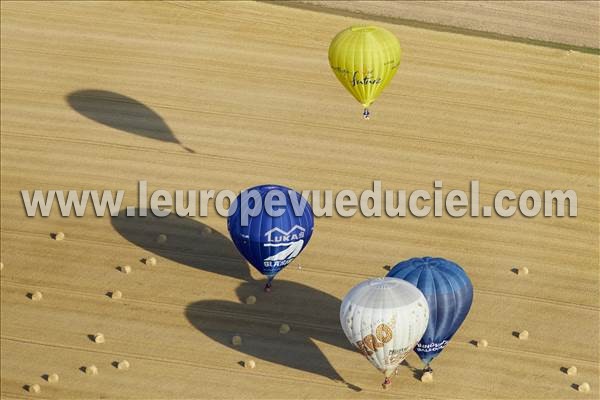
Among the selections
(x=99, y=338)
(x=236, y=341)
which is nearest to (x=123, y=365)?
(x=99, y=338)

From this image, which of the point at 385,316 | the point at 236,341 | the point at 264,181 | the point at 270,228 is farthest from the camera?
the point at 264,181

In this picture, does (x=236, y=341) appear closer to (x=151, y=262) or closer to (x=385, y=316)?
(x=151, y=262)

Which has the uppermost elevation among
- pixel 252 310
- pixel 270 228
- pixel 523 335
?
pixel 270 228

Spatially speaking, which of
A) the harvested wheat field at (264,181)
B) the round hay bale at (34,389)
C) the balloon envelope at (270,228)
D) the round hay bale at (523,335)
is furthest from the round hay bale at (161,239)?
A: the round hay bale at (523,335)

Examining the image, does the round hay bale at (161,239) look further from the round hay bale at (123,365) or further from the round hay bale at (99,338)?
the round hay bale at (123,365)

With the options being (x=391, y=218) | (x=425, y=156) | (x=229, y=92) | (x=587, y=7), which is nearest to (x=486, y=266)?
(x=391, y=218)

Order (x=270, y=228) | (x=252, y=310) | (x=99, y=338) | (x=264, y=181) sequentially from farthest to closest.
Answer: (x=264, y=181), (x=252, y=310), (x=99, y=338), (x=270, y=228)
